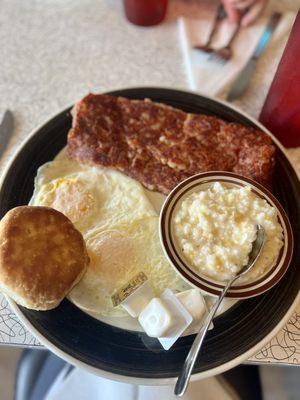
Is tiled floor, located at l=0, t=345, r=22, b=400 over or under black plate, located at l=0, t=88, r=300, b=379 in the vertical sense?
under

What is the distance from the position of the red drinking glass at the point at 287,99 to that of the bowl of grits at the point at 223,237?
0.38 metres

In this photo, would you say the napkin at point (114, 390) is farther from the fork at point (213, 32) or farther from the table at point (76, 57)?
the fork at point (213, 32)

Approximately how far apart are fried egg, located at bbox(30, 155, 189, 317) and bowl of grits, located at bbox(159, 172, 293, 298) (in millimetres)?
88

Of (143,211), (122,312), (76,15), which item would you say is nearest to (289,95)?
(143,211)

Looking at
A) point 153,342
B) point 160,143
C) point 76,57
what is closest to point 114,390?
point 153,342

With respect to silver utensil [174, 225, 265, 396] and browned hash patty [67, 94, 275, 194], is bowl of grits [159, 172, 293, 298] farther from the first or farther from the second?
browned hash patty [67, 94, 275, 194]

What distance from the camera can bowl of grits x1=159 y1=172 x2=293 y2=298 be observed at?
3.60ft

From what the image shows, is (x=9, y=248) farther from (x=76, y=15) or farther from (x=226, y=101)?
(x=76, y=15)

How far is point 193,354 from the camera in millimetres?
1022

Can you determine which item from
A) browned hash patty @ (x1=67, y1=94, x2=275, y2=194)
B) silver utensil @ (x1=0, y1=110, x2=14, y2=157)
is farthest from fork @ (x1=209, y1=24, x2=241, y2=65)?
silver utensil @ (x1=0, y1=110, x2=14, y2=157)

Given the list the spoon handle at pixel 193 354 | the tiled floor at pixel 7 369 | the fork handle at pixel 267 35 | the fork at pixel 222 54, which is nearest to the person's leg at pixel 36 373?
the tiled floor at pixel 7 369

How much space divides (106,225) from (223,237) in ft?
1.20

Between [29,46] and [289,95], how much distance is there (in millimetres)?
1170

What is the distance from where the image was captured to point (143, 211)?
129 cm
